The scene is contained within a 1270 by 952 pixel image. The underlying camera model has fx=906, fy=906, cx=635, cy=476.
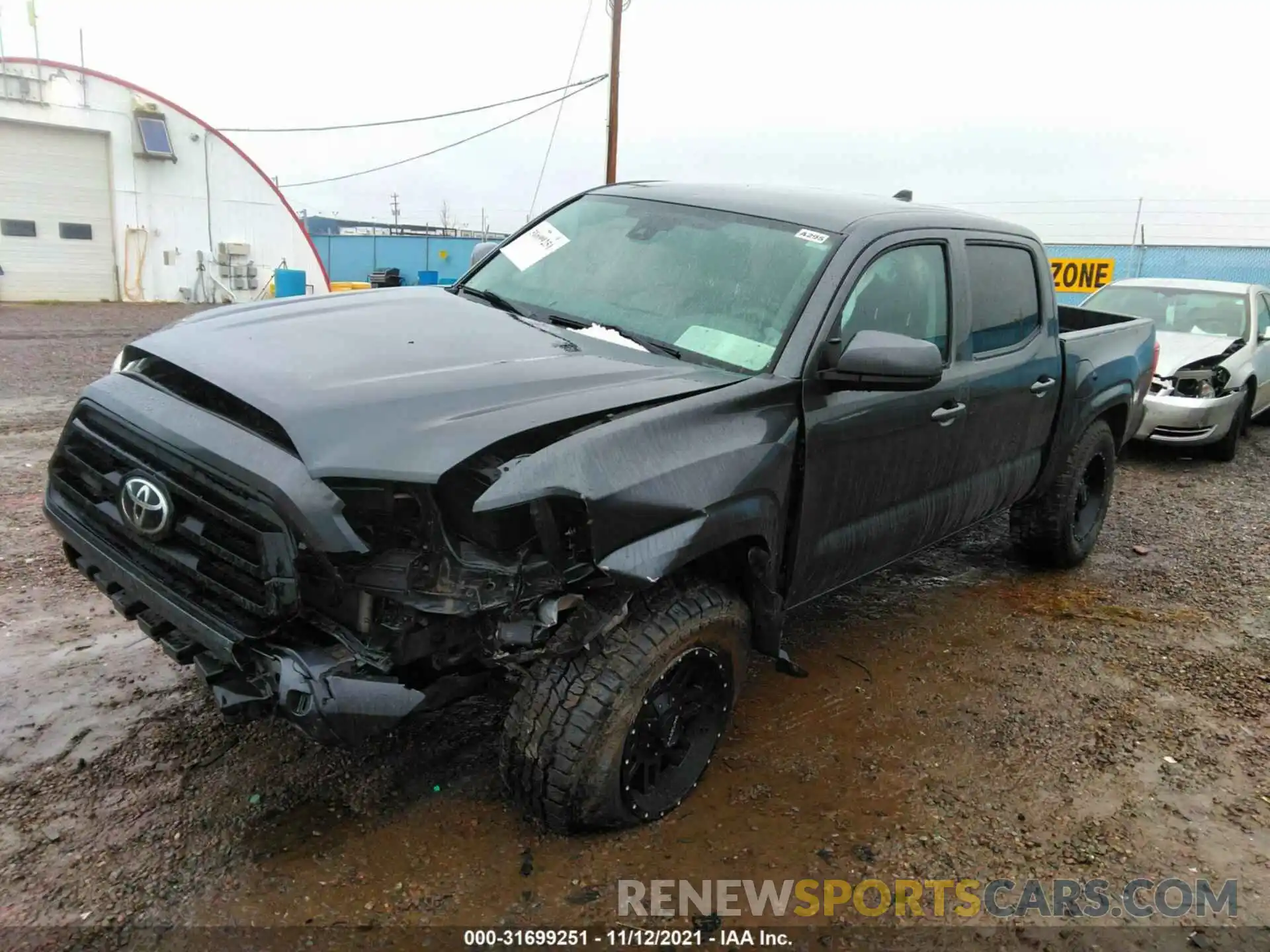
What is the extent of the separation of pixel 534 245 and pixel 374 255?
1315 inches

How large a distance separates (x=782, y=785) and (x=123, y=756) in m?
2.16

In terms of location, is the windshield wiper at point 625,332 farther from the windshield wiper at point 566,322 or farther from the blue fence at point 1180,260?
the blue fence at point 1180,260

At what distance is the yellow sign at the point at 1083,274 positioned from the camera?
17.2 m

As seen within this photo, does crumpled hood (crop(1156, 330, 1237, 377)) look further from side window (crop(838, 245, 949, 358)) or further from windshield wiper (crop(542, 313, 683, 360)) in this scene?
windshield wiper (crop(542, 313, 683, 360))

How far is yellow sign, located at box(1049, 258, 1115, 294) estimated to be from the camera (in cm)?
1725

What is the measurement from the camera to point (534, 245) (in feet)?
12.7

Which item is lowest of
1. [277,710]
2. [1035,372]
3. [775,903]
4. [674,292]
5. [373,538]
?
[775,903]

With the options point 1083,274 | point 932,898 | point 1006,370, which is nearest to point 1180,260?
point 1083,274

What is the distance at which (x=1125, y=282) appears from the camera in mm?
9516

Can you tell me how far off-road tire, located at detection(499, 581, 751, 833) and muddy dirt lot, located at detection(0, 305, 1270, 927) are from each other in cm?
22

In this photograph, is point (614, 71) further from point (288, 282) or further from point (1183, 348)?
point (1183, 348)

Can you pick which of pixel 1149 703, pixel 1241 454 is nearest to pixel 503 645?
pixel 1149 703

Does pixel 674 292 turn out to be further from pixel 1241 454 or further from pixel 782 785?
pixel 1241 454

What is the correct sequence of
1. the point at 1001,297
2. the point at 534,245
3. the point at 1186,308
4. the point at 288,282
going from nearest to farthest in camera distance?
the point at 534,245 → the point at 1001,297 → the point at 1186,308 → the point at 288,282
